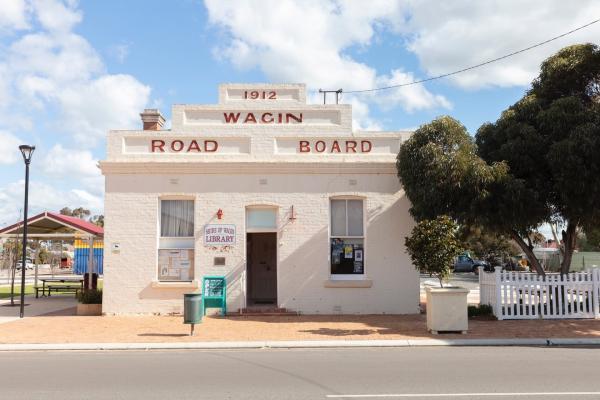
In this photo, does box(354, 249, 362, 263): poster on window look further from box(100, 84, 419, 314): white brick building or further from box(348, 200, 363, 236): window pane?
box(348, 200, 363, 236): window pane

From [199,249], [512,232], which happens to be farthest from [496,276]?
[199,249]

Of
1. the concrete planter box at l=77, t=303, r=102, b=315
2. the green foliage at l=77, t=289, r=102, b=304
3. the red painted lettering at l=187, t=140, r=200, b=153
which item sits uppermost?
the red painted lettering at l=187, t=140, r=200, b=153

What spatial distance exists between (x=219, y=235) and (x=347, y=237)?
3.63 meters

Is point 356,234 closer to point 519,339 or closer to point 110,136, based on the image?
point 519,339

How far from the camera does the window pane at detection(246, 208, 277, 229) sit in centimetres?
1639

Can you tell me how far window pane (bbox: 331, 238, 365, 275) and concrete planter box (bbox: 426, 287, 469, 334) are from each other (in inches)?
153

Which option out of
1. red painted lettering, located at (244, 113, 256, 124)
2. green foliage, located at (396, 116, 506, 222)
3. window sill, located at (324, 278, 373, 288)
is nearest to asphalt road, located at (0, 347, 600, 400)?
green foliage, located at (396, 116, 506, 222)

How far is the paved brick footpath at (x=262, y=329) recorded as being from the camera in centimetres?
1241

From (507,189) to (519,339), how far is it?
386 centimetres

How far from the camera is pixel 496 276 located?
581 inches

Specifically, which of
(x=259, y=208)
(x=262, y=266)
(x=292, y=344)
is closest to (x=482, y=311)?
(x=292, y=344)

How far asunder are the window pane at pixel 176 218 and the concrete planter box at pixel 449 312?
7.29m

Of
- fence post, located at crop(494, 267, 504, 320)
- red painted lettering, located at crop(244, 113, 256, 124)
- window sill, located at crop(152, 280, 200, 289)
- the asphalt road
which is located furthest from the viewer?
red painted lettering, located at crop(244, 113, 256, 124)

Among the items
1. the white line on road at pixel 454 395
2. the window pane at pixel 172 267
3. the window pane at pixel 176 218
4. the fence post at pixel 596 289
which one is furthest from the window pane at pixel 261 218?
the white line on road at pixel 454 395
